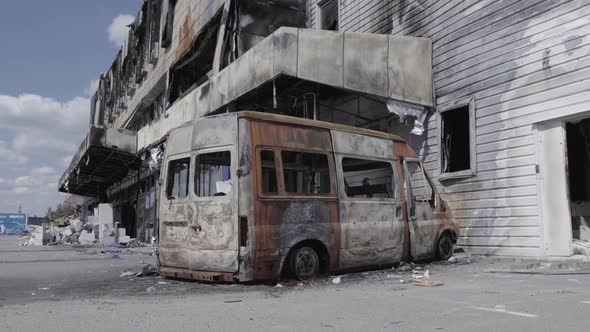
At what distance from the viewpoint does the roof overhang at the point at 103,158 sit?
20328 mm

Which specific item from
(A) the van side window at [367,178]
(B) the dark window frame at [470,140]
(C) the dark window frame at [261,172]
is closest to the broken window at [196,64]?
(B) the dark window frame at [470,140]

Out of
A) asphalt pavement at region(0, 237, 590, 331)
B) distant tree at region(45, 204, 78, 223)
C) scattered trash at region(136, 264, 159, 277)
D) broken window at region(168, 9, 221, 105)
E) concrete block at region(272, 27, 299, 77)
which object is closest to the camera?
asphalt pavement at region(0, 237, 590, 331)

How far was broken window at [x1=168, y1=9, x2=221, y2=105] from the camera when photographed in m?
18.7

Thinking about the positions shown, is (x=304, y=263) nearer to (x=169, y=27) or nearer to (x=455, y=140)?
(x=455, y=140)

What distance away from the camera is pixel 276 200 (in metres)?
7.55

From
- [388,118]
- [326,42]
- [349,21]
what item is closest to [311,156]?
[326,42]

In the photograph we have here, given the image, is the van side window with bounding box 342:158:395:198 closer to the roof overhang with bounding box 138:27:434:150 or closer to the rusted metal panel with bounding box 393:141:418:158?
the rusted metal panel with bounding box 393:141:418:158

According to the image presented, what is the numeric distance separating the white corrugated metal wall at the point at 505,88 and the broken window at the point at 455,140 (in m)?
0.21

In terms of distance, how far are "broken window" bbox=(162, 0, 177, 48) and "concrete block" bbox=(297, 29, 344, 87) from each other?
13.1m

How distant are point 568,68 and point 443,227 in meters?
3.56

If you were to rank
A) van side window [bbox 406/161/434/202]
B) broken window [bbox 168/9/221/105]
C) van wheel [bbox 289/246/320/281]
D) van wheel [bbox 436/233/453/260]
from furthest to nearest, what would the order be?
1. broken window [bbox 168/9/221/105]
2. van wheel [bbox 436/233/453/260]
3. van side window [bbox 406/161/434/202]
4. van wheel [bbox 289/246/320/281]

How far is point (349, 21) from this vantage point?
15.3 meters

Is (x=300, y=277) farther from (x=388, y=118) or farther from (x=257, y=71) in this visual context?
(x=388, y=118)

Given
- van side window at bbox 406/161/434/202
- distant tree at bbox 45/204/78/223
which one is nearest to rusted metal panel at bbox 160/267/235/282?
van side window at bbox 406/161/434/202
